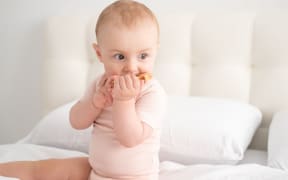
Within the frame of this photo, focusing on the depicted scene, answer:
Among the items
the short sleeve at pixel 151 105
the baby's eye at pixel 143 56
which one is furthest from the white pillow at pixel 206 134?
the baby's eye at pixel 143 56

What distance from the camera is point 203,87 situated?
6.72ft

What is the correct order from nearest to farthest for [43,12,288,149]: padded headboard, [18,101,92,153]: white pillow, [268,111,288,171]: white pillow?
[268,111,288,171]: white pillow
[18,101,92,153]: white pillow
[43,12,288,149]: padded headboard

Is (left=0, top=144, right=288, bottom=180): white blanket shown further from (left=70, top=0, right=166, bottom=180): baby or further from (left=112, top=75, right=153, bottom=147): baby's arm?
(left=112, top=75, right=153, bottom=147): baby's arm

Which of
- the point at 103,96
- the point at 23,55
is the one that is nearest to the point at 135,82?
the point at 103,96

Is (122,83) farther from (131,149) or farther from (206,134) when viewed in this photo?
(206,134)

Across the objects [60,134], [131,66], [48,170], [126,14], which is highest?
[126,14]

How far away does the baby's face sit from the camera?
3.85ft

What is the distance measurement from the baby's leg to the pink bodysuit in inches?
3.6

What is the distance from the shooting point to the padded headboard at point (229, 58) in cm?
194

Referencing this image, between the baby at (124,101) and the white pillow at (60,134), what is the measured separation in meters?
0.49

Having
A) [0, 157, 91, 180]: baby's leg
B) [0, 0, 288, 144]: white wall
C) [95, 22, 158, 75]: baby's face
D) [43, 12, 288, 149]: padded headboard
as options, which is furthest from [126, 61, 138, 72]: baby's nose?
[0, 0, 288, 144]: white wall

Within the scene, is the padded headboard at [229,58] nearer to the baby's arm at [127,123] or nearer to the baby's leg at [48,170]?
the baby's leg at [48,170]

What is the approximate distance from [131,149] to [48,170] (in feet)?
0.92

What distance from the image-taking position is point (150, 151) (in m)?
1.25
